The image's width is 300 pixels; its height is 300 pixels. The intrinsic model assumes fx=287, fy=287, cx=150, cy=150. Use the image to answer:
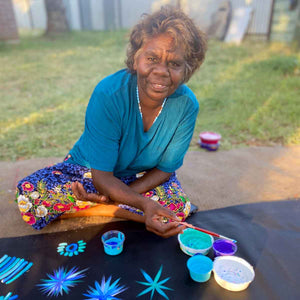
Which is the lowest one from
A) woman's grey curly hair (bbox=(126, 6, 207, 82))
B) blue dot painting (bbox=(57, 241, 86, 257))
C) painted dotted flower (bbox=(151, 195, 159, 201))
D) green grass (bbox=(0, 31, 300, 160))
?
green grass (bbox=(0, 31, 300, 160))

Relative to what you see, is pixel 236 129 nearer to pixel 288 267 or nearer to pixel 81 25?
pixel 288 267

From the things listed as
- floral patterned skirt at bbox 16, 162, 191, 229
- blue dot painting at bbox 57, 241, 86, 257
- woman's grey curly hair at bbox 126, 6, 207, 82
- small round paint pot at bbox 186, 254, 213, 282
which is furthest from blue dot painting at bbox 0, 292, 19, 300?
woman's grey curly hair at bbox 126, 6, 207, 82

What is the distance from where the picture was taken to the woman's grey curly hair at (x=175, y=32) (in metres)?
1.33

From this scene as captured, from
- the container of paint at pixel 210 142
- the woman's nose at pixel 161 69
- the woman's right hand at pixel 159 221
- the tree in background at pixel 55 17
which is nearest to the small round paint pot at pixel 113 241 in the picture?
the woman's right hand at pixel 159 221

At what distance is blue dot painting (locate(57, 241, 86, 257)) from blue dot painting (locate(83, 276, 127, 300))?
0.26 metres

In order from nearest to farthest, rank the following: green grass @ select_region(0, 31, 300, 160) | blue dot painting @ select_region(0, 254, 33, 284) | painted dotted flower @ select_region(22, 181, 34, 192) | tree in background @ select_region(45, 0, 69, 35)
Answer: blue dot painting @ select_region(0, 254, 33, 284), painted dotted flower @ select_region(22, 181, 34, 192), green grass @ select_region(0, 31, 300, 160), tree in background @ select_region(45, 0, 69, 35)

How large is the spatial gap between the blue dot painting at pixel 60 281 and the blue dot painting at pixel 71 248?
0.36 ft

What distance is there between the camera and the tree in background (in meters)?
8.95

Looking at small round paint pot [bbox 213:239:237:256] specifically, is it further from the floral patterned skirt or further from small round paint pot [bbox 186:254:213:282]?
the floral patterned skirt

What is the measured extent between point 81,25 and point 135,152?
1394 centimetres

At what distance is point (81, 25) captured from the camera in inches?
544

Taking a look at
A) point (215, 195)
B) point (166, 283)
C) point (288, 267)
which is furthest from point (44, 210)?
point (288, 267)

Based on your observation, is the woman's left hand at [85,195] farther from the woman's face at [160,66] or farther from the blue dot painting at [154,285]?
the woman's face at [160,66]

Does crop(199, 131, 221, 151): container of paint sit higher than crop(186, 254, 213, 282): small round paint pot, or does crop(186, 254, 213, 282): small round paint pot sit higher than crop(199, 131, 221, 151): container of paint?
crop(186, 254, 213, 282): small round paint pot
